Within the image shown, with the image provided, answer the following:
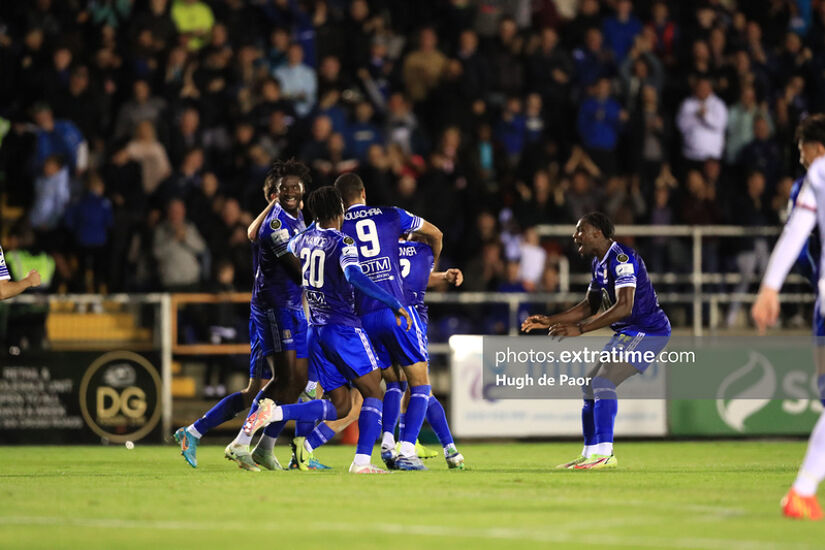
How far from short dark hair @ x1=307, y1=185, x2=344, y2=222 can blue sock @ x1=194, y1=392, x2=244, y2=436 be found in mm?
2229

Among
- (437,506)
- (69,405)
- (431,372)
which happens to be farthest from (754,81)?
(437,506)

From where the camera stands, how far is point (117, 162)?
64.3 feet

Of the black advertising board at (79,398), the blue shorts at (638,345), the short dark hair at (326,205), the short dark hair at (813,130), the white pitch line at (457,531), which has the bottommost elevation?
the black advertising board at (79,398)

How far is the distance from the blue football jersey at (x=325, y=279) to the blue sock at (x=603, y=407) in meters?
2.50

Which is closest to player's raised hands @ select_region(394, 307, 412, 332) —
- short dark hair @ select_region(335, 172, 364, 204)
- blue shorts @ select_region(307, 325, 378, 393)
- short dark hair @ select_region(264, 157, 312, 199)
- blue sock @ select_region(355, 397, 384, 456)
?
blue shorts @ select_region(307, 325, 378, 393)

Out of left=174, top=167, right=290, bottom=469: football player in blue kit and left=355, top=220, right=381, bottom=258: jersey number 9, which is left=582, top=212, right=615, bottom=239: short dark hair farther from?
left=174, top=167, right=290, bottom=469: football player in blue kit

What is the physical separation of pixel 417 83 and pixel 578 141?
8.80 feet

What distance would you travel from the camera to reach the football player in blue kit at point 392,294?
40.8 ft

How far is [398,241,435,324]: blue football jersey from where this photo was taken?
13.6 m

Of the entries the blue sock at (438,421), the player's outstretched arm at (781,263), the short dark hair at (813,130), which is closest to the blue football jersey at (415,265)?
the blue sock at (438,421)

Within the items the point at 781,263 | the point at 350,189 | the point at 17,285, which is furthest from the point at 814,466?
the point at 17,285

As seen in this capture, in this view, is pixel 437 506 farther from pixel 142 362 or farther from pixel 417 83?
pixel 417 83

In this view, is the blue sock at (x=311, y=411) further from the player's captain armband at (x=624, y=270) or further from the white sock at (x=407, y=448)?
the player's captain armband at (x=624, y=270)

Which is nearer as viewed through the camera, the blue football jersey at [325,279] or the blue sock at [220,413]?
the blue football jersey at [325,279]
